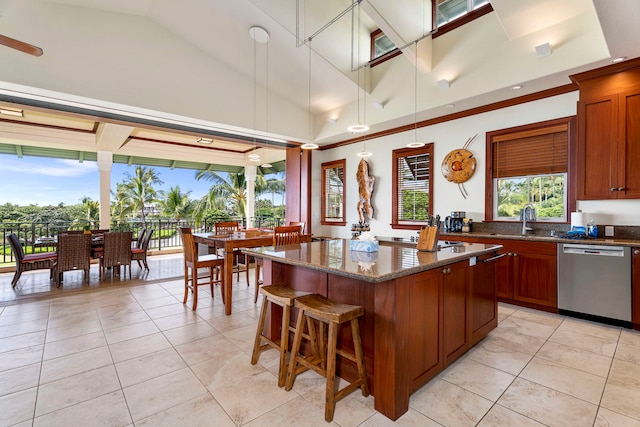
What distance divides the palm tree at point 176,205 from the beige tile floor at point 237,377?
605 cm

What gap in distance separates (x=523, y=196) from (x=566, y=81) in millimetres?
1461

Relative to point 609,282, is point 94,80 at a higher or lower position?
higher

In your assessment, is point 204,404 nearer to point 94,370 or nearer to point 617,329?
point 94,370

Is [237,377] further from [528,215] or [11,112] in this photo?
[11,112]

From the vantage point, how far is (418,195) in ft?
17.2

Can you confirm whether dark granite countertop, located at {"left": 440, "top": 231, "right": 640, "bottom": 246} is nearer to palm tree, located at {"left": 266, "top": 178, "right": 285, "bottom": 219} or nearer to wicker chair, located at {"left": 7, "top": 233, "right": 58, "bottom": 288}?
wicker chair, located at {"left": 7, "top": 233, "right": 58, "bottom": 288}

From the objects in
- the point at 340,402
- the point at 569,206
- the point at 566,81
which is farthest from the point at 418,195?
the point at 340,402

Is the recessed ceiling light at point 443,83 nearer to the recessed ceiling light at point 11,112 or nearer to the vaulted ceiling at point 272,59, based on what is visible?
the vaulted ceiling at point 272,59

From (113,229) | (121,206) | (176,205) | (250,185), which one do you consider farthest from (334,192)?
(121,206)

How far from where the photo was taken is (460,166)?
4602 millimetres

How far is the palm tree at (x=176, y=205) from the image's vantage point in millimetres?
9352

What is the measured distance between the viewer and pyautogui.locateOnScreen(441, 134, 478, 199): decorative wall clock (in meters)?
4.51

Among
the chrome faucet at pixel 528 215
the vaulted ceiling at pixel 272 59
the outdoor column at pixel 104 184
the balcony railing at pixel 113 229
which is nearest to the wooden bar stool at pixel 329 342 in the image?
the vaulted ceiling at pixel 272 59

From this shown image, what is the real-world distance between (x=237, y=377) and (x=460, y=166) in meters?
4.13
